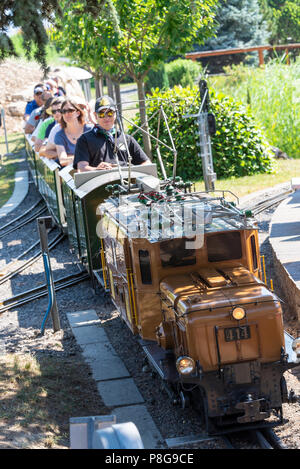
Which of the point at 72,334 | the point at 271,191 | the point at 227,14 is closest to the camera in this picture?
the point at 72,334

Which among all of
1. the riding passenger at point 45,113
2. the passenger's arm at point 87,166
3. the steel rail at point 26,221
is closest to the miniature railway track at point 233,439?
the passenger's arm at point 87,166

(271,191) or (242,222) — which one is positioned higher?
(242,222)

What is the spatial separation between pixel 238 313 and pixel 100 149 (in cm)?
593

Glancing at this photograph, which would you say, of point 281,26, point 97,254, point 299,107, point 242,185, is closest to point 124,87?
point 281,26

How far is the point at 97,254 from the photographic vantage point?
11930 millimetres

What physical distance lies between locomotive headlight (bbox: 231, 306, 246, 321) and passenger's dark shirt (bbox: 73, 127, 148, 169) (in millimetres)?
5659

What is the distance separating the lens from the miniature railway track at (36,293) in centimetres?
1223

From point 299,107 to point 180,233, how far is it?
57.6 feet

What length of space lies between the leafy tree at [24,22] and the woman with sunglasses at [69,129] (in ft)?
18.0

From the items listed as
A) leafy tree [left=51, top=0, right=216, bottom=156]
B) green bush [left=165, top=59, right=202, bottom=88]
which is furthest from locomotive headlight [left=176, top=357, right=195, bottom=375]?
green bush [left=165, top=59, right=202, bottom=88]

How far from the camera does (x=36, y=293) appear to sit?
501 inches

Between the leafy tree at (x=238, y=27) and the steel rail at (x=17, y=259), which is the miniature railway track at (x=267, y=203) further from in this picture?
the leafy tree at (x=238, y=27)

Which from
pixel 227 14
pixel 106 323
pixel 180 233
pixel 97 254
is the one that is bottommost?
pixel 106 323
